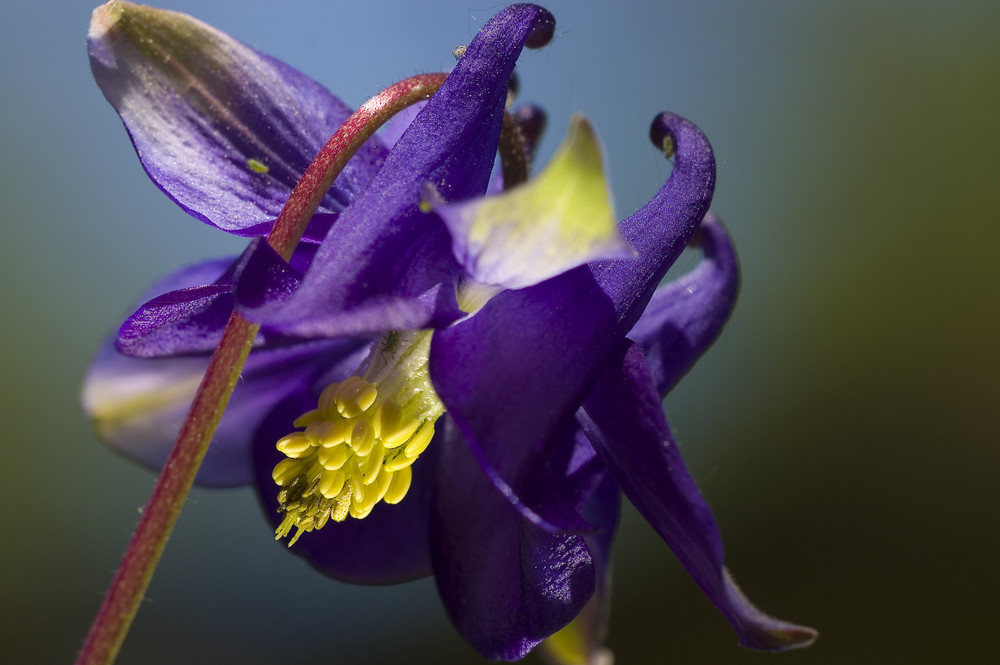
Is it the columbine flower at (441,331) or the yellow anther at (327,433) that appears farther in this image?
the yellow anther at (327,433)

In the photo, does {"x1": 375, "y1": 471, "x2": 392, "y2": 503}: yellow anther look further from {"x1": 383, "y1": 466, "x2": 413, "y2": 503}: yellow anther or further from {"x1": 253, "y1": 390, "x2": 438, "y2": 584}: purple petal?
{"x1": 253, "y1": 390, "x2": 438, "y2": 584}: purple petal

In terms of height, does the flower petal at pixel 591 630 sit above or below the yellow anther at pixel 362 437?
below

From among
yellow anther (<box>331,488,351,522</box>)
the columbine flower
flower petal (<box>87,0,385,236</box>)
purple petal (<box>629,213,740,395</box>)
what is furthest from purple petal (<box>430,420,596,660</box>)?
flower petal (<box>87,0,385,236</box>)

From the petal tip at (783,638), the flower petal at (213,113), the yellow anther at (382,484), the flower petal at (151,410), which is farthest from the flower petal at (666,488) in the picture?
the flower petal at (151,410)

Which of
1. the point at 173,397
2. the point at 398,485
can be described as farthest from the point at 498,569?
the point at 173,397

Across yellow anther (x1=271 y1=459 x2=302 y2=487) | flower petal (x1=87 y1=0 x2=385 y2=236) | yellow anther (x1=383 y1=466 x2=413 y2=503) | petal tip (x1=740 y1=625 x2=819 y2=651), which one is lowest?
petal tip (x1=740 y1=625 x2=819 y2=651)

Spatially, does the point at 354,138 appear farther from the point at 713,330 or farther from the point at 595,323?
the point at 713,330

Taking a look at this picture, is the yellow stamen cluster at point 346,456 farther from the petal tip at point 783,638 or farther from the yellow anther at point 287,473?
the petal tip at point 783,638
